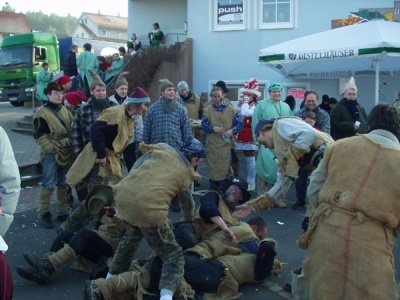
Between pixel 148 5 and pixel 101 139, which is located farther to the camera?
pixel 148 5

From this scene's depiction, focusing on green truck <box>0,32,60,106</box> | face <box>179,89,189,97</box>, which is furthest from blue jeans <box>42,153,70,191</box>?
green truck <box>0,32,60,106</box>

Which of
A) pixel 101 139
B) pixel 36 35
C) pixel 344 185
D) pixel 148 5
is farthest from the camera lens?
pixel 36 35

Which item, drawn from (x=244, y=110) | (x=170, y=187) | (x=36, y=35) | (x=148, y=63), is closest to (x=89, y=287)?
(x=170, y=187)

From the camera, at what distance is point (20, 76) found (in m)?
22.7

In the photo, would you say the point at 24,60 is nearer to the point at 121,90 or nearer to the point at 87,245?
the point at 121,90

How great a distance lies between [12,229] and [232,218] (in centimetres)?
325

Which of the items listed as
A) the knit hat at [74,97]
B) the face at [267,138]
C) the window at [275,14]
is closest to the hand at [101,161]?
the knit hat at [74,97]

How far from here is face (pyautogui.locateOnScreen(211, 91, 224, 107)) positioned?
8312 mm

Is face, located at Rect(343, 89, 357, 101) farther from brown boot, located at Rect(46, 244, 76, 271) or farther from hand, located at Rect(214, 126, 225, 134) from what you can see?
brown boot, located at Rect(46, 244, 76, 271)

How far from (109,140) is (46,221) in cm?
166

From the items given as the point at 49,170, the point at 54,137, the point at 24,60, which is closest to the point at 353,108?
the point at 54,137

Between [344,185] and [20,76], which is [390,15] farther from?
[20,76]

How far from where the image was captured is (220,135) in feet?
27.6

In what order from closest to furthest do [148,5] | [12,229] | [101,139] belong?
1. [101,139]
2. [12,229]
3. [148,5]
